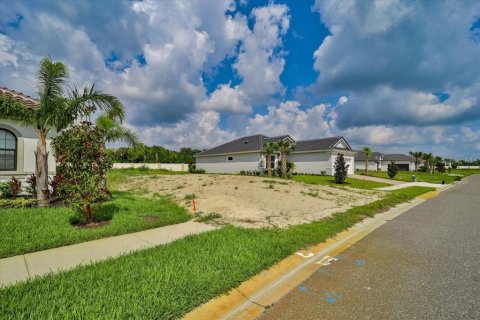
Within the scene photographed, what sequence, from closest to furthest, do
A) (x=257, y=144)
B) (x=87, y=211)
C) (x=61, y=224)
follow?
1. (x=61, y=224)
2. (x=87, y=211)
3. (x=257, y=144)

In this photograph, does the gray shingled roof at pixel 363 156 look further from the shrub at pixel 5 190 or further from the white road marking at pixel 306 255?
the shrub at pixel 5 190

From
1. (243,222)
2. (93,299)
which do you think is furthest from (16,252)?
(243,222)

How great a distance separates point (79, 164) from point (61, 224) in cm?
172

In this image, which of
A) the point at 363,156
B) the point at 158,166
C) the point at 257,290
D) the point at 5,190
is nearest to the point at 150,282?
the point at 257,290

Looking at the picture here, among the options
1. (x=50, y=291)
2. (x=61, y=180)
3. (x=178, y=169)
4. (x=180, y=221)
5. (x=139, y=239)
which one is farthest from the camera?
(x=178, y=169)

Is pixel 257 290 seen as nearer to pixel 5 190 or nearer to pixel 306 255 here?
pixel 306 255

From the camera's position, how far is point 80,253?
506 centimetres

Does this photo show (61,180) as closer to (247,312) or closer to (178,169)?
(247,312)

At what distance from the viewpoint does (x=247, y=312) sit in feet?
10.9

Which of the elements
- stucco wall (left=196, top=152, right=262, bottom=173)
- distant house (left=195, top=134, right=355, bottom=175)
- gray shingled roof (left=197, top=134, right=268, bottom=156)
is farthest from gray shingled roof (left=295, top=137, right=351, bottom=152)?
stucco wall (left=196, top=152, right=262, bottom=173)

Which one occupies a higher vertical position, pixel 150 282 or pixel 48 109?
pixel 48 109

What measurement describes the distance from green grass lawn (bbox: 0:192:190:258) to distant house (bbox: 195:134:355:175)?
886 inches

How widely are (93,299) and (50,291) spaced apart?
79cm

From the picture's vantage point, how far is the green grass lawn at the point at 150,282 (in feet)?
9.65
